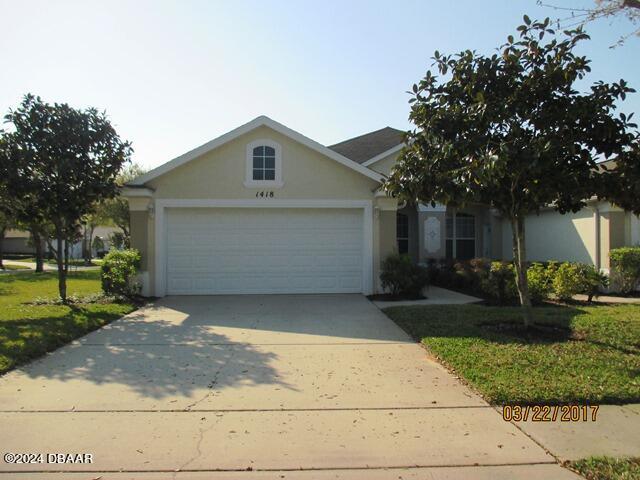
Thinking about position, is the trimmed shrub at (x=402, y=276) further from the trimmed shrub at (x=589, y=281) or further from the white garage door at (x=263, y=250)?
the trimmed shrub at (x=589, y=281)

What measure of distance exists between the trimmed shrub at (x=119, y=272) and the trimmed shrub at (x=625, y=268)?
12442mm

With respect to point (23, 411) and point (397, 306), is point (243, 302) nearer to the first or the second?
point (397, 306)

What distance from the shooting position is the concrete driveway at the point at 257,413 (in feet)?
11.6

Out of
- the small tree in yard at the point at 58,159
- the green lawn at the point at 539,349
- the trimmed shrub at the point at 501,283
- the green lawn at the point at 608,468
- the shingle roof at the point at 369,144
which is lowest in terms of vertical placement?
the green lawn at the point at 608,468

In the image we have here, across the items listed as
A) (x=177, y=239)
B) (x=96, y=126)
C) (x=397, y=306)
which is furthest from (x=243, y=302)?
(x=96, y=126)

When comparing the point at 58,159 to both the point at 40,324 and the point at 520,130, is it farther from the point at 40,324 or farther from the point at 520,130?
the point at 520,130

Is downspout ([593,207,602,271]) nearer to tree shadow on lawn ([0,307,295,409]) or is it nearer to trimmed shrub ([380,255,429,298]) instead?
trimmed shrub ([380,255,429,298])

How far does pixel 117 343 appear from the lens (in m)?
7.28

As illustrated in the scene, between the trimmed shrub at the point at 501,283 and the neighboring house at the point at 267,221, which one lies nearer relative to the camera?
the trimmed shrub at the point at 501,283

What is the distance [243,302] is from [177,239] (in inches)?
109

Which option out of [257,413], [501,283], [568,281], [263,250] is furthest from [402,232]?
[257,413]

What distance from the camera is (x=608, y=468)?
134 inches
